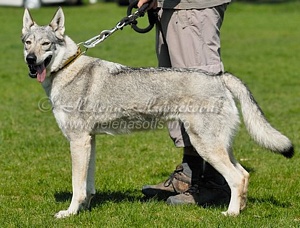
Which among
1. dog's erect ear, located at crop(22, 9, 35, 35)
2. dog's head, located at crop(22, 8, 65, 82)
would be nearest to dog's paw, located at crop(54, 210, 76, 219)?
dog's head, located at crop(22, 8, 65, 82)

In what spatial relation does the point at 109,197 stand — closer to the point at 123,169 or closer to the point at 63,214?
the point at 63,214

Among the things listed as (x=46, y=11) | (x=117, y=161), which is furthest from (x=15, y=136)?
(x=46, y=11)

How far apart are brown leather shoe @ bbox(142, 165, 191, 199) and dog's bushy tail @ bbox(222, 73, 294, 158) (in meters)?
1.04

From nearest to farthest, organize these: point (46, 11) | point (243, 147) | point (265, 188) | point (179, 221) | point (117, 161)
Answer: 1. point (179, 221)
2. point (265, 188)
3. point (117, 161)
4. point (243, 147)
5. point (46, 11)

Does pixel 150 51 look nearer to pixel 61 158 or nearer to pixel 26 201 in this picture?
pixel 61 158

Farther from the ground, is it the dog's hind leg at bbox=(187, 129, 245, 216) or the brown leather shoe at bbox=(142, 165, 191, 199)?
the dog's hind leg at bbox=(187, 129, 245, 216)

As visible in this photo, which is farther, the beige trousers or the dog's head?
the beige trousers

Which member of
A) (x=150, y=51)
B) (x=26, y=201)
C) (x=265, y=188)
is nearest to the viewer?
(x=26, y=201)

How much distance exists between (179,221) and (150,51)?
14.7 metres

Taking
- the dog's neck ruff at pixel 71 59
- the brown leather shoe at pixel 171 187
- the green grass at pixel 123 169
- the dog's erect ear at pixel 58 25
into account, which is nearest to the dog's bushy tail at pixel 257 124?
the green grass at pixel 123 169

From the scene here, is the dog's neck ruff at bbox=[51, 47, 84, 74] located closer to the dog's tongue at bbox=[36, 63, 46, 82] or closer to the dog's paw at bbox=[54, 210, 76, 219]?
the dog's tongue at bbox=[36, 63, 46, 82]

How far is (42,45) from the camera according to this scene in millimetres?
5691

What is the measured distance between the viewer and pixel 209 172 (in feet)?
21.0

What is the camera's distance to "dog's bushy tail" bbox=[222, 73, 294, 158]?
218 inches
